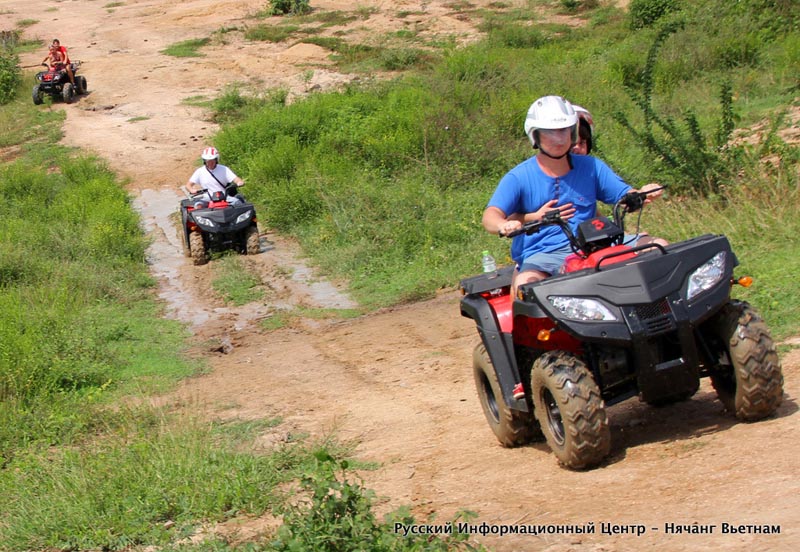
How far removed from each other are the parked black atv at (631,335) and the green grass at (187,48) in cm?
2888

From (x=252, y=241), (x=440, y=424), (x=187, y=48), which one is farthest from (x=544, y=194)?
(x=187, y=48)

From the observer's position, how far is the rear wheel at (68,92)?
90.9ft

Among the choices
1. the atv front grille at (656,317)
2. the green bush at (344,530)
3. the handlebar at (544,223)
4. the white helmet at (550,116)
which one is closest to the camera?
the green bush at (344,530)

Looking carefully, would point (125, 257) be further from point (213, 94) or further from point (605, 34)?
point (605, 34)

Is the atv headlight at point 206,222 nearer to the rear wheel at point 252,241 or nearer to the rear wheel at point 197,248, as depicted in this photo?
the rear wheel at point 197,248

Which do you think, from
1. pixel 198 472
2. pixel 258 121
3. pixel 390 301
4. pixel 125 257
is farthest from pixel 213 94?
pixel 198 472

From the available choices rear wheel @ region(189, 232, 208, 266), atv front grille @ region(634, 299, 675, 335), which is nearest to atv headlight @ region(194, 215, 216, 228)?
rear wheel @ region(189, 232, 208, 266)

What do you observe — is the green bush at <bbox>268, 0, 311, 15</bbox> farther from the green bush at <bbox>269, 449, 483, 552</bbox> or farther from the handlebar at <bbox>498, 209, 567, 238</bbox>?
the green bush at <bbox>269, 449, 483, 552</bbox>

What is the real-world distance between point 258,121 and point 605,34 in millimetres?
11702

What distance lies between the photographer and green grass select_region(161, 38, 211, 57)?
1286 inches

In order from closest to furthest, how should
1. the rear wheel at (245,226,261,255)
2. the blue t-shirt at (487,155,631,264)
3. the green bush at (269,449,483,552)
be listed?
the green bush at (269,449,483,552)
the blue t-shirt at (487,155,631,264)
the rear wheel at (245,226,261,255)

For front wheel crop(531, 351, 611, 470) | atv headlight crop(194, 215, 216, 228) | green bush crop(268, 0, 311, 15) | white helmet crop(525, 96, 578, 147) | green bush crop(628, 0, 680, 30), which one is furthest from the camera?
green bush crop(268, 0, 311, 15)

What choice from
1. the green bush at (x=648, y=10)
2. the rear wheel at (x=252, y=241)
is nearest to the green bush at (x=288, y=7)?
the green bush at (x=648, y=10)

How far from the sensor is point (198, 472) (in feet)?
19.0
